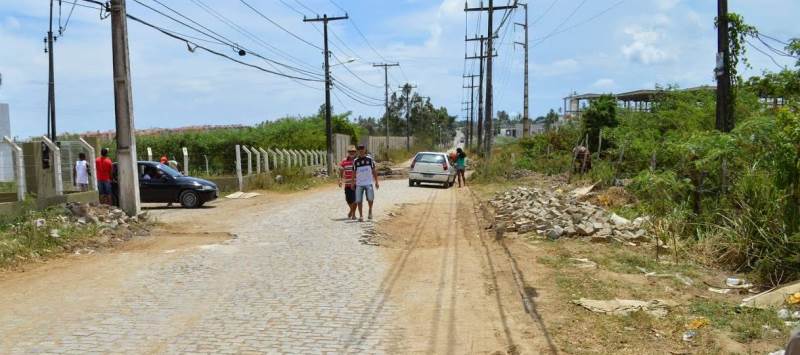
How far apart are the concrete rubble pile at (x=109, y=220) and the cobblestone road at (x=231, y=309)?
243 centimetres

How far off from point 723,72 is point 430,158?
1657cm

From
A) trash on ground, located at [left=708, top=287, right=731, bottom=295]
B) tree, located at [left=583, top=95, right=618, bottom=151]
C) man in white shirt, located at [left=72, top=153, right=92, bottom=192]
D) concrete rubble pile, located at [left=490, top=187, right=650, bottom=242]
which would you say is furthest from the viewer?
tree, located at [left=583, top=95, right=618, bottom=151]

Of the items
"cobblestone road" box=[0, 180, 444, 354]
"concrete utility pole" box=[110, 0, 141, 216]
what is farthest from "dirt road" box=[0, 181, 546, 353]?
"concrete utility pole" box=[110, 0, 141, 216]

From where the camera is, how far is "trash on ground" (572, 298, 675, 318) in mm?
6488

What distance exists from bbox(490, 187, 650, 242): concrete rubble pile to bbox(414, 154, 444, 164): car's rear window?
40.1ft

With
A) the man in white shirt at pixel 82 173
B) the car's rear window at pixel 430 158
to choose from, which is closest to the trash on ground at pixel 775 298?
the man in white shirt at pixel 82 173

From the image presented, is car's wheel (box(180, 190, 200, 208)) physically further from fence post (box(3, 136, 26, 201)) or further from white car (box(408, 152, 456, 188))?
white car (box(408, 152, 456, 188))

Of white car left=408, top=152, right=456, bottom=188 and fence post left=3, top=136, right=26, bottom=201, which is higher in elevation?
fence post left=3, top=136, right=26, bottom=201

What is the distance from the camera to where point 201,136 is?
122 ft

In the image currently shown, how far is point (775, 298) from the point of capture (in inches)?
255

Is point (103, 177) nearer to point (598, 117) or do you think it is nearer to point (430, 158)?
point (430, 158)

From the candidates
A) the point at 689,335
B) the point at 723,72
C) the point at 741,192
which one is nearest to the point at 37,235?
the point at 689,335

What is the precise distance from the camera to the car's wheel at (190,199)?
19.1 metres

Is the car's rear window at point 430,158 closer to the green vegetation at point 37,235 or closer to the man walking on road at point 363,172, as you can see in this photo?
the man walking on road at point 363,172
